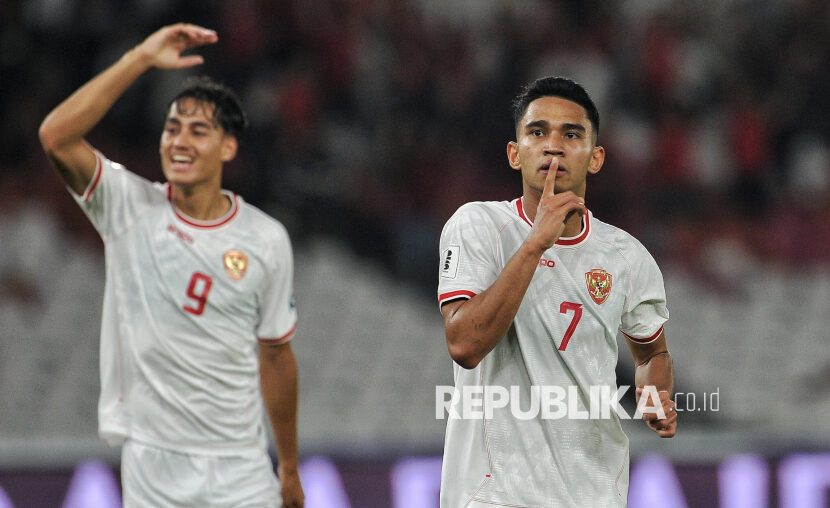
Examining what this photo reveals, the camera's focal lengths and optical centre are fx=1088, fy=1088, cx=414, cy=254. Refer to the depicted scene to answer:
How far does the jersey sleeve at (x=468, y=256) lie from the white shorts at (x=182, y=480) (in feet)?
4.51

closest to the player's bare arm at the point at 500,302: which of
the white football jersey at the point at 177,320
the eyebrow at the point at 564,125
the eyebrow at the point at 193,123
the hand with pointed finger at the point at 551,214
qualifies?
the hand with pointed finger at the point at 551,214

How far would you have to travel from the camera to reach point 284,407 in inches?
159

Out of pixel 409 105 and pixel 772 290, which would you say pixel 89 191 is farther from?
pixel 772 290

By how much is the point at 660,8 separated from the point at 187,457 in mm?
7934

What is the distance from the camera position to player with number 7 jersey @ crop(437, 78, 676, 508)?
114 inches

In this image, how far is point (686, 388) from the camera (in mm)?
8258

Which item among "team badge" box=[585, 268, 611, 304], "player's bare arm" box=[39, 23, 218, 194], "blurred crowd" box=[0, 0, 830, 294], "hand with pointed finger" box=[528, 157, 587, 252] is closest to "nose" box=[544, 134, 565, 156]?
"hand with pointed finger" box=[528, 157, 587, 252]

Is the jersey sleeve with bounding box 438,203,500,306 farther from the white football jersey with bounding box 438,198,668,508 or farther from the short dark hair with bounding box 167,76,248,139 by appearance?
the short dark hair with bounding box 167,76,248,139

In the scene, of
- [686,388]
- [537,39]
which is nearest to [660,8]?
[537,39]

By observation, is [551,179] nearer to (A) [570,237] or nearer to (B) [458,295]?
(A) [570,237]

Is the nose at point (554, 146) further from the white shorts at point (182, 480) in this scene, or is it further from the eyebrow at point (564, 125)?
the white shorts at point (182, 480)

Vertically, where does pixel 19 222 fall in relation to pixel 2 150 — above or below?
below

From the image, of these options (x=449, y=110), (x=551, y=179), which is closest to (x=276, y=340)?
(x=551, y=179)

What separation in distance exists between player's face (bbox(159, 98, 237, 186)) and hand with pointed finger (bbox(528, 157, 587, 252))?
1.51m
